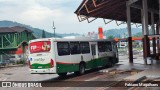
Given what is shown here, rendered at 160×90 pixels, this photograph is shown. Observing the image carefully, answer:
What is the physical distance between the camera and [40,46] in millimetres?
21359

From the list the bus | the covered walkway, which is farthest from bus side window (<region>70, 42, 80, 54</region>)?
the covered walkway

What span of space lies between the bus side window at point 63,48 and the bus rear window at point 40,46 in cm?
76

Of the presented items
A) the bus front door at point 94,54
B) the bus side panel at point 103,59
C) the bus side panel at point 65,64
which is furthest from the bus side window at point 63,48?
the bus side panel at point 103,59

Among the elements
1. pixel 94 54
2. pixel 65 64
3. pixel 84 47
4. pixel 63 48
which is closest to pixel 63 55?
pixel 63 48

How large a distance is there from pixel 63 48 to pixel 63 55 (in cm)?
51

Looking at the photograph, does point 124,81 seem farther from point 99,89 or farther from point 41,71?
point 41,71

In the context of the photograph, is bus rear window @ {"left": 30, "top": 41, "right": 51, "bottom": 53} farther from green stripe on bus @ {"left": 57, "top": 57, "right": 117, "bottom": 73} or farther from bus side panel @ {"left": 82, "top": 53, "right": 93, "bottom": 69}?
bus side panel @ {"left": 82, "top": 53, "right": 93, "bottom": 69}

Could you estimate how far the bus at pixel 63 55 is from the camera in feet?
68.7

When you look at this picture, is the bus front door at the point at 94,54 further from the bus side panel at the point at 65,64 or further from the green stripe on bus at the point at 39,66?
the green stripe on bus at the point at 39,66

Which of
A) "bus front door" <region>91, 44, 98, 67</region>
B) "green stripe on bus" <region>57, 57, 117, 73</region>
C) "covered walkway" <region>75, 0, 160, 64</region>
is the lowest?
"green stripe on bus" <region>57, 57, 117, 73</region>

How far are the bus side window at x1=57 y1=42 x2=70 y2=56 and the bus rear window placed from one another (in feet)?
2.48

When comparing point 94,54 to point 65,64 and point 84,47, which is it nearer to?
point 84,47

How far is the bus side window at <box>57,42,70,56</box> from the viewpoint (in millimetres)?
21469

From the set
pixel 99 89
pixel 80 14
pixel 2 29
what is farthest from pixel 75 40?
pixel 2 29
